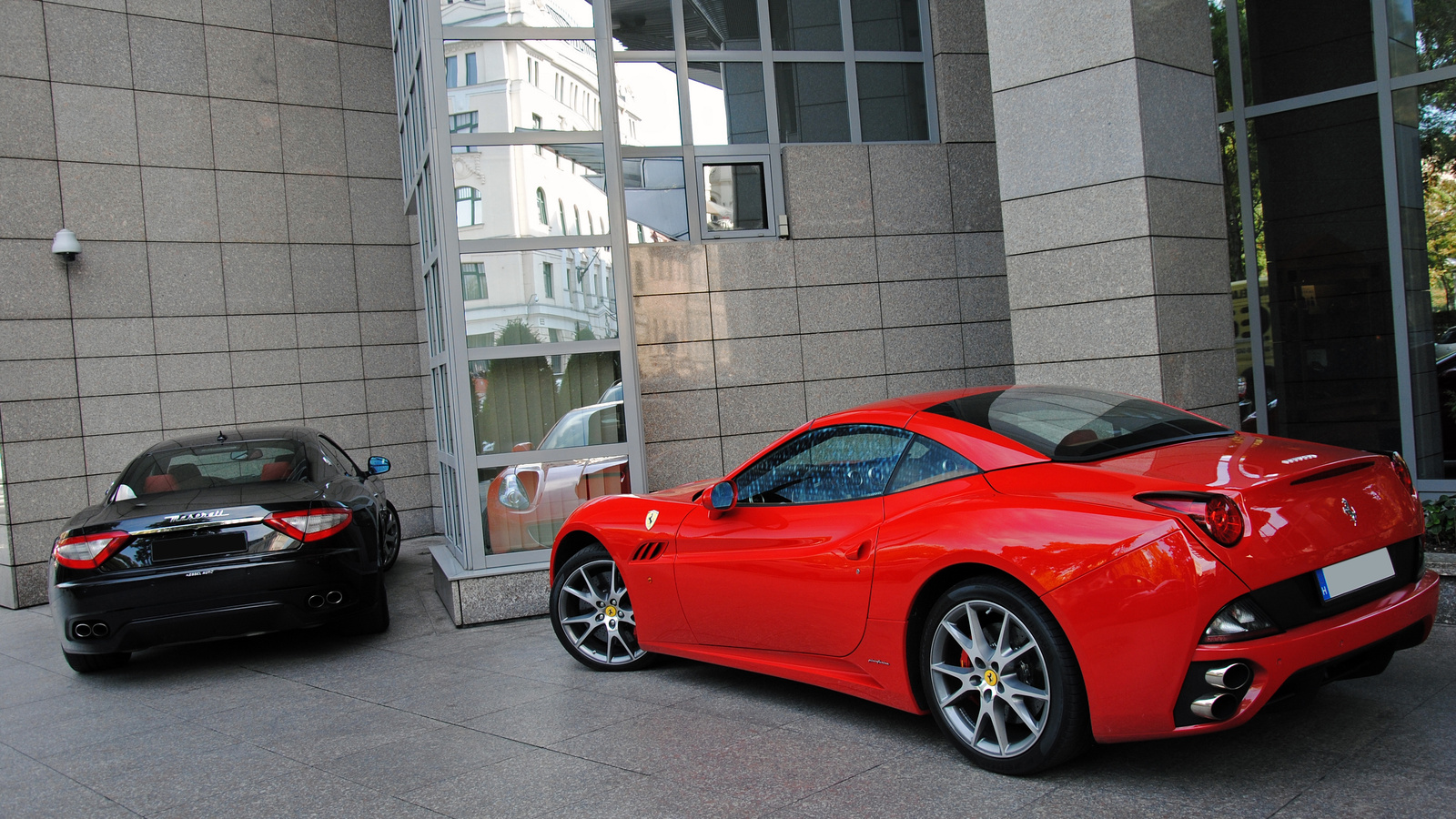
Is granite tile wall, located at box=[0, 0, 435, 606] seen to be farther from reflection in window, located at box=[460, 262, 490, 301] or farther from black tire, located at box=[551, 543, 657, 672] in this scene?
black tire, located at box=[551, 543, 657, 672]

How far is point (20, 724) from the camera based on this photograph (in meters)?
5.41

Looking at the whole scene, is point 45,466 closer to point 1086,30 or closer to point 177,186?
point 177,186

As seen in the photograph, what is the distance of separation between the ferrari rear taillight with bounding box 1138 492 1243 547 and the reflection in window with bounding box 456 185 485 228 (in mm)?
5349

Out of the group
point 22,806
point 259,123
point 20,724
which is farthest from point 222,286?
point 22,806

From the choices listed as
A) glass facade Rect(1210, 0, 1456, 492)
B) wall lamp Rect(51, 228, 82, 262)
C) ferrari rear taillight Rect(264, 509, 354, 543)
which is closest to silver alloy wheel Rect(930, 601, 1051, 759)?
ferrari rear taillight Rect(264, 509, 354, 543)

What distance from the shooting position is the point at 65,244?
9.53m

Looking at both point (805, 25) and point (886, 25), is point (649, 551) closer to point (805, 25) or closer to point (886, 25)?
point (805, 25)

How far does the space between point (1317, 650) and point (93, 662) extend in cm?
657

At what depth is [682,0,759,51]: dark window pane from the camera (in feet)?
30.0

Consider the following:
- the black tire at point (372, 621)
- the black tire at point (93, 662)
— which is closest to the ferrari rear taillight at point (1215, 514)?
the black tire at point (372, 621)

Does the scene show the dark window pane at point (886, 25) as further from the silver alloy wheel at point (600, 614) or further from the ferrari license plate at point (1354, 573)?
the ferrari license plate at point (1354, 573)

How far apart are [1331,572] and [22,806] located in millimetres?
4814

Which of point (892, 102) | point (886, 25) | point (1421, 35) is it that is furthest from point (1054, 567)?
point (886, 25)

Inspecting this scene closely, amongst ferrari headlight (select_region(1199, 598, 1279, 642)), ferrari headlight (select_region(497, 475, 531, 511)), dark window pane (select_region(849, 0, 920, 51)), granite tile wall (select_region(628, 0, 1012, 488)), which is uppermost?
dark window pane (select_region(849, 0, 920, 51))
